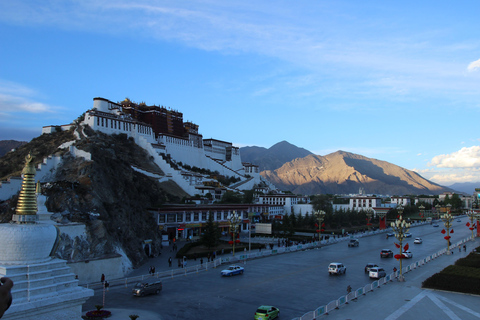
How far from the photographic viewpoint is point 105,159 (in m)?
48.0

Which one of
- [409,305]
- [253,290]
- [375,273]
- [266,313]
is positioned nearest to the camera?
[266,313]

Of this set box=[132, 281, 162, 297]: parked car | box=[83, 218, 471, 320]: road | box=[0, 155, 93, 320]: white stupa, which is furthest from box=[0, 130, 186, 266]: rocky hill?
box=[0, 155, 93, 320]: white stupa

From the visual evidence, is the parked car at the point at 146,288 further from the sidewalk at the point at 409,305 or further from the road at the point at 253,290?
the sidewalk at the point at 409,305

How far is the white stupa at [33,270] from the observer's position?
11.6 meters

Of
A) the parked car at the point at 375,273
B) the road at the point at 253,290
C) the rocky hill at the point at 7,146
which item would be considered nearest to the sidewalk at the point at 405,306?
the parked car at the point at 375,273

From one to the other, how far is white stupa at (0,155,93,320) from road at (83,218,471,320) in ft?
28.8

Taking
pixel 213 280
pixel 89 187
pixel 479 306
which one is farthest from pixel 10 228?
pixel 89 187

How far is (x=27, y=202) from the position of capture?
12.6m

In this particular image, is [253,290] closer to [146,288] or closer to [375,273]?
[146,288]

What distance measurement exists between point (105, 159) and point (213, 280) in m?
24.8

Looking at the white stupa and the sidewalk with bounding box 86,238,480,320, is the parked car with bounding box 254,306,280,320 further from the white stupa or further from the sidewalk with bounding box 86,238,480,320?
the white stupa

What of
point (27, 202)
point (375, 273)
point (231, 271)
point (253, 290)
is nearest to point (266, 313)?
point (253, 290)

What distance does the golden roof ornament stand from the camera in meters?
12.3

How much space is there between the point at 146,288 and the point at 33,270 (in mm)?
13386
